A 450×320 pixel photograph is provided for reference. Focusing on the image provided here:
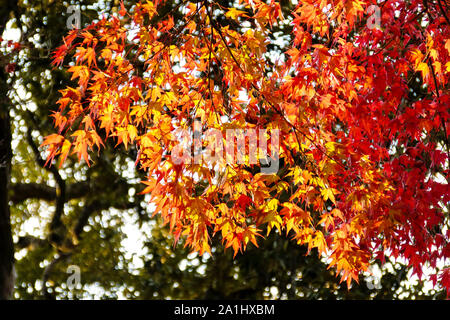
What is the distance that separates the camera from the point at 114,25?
3035mm

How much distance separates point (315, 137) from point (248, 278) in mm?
3586

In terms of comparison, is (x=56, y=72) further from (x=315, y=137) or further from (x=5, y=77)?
(x=315, y=137)

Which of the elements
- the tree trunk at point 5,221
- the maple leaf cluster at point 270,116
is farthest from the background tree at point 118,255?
the maple leaf cluster at point 270,116

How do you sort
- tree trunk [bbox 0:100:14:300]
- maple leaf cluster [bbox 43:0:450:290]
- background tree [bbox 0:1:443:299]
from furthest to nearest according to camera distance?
background tree [bbox 0:1:443:299]
tree trunk [bbox 0:100:14:300]
maple leaf cluster [bbox 43:0:450:290]

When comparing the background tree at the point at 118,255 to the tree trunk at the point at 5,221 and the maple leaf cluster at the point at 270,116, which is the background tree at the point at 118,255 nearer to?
the tree trunk at the point at 5,221

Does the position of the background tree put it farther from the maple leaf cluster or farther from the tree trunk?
the maple leaf cluster

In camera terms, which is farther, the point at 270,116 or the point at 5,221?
the point at 5,221

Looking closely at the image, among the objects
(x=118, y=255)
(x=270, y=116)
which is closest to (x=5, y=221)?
(x=118, y=255)

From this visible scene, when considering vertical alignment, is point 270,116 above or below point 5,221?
above

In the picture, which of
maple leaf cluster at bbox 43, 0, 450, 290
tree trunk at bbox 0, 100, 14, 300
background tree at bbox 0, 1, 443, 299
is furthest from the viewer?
background tree at bbox 0, 1, 443, 299

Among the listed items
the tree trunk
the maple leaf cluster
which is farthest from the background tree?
the maple leaf cluster

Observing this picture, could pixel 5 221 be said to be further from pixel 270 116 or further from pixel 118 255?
pixel 270 116

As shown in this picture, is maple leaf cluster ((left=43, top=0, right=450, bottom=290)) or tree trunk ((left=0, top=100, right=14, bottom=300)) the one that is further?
tree trunk ((left=0, top=100, right=14, bottom=300))
